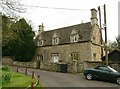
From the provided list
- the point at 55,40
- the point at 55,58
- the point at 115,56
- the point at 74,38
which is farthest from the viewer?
the point at 55,40

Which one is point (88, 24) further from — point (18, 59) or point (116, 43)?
point (116, 43)

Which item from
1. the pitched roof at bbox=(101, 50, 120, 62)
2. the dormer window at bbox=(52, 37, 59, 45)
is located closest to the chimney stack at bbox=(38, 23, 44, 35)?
the dormer window at bbox=(52, 37, 59, 45)

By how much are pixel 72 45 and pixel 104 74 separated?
1860 cm

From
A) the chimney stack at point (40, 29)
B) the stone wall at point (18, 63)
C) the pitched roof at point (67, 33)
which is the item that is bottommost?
the stone wall at point (18, 63)

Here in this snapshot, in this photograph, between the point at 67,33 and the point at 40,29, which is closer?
the point at 67,33

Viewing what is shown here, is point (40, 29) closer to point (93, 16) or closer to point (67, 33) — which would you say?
point (67, 33)

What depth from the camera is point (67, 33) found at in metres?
46.8

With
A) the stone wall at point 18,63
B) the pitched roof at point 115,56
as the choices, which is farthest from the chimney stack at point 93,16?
the stone wall at point 18,63

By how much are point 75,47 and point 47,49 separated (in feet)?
25.2

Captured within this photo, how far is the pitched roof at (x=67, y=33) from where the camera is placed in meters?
42.4

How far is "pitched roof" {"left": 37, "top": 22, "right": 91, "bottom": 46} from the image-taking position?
139 feet

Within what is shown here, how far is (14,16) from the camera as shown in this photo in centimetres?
1967

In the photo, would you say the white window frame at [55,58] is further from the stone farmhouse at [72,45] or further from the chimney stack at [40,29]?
the chimney stack at [40,29]

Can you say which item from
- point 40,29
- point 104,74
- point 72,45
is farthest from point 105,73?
point 40,29
